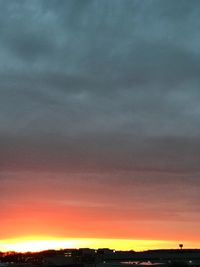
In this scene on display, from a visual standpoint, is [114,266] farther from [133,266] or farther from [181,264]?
[181,264]

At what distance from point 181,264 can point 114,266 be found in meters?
23.2

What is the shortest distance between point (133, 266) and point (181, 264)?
17311 millimetres

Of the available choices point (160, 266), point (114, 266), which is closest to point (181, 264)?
point (160, 266)

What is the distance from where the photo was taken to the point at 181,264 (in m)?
197

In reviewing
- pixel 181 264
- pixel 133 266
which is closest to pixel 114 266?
pixel 133 266

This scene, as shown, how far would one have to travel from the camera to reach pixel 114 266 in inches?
7761

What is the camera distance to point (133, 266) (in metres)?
193

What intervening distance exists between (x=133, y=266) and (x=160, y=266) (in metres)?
10.4

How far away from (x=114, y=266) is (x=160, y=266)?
16.0 metres

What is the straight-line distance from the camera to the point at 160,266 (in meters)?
197

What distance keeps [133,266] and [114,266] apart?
764 cm

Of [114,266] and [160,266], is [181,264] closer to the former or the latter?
[160,266]
